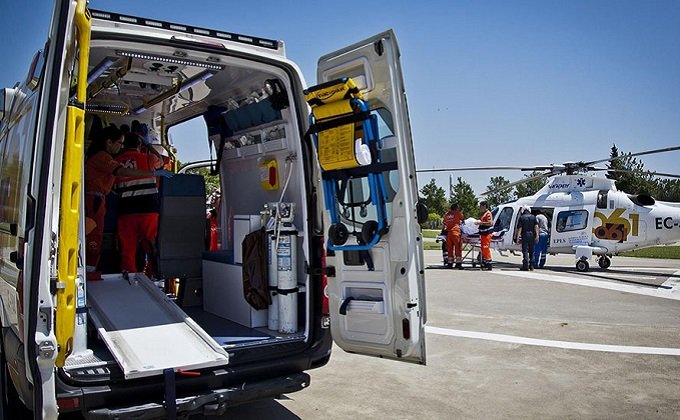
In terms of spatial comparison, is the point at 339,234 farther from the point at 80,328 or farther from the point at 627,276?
the point at 627,276

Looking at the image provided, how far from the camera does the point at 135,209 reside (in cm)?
599

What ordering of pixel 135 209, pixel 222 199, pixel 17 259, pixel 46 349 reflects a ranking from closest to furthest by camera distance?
pixel 46 349
pixel 17 259
pixel 135 209
pixel 222 199

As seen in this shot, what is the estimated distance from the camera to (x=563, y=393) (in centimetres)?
470

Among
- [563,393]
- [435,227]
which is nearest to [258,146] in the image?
[563,393]

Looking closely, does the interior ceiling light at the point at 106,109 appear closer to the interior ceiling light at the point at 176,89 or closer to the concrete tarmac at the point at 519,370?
the interior ceiling light at the point at 176,89

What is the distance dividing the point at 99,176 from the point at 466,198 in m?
51.9

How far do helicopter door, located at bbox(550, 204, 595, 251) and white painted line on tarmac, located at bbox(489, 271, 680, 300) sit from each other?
2.18 meters

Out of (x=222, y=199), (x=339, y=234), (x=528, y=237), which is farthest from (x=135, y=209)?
(x=528, y=237)

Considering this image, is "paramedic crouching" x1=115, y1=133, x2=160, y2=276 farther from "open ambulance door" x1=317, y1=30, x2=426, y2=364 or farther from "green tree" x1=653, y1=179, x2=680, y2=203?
"green tree" x1=653, y1=179, x2=680, y2=203

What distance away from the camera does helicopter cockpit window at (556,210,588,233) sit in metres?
14.6

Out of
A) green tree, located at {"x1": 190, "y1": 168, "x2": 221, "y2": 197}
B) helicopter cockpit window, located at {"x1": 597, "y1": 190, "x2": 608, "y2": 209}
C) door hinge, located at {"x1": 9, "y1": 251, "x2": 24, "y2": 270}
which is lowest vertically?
door hinge, located at {"x1": 9, "y1": 251, "x2": 24, "y2": 270}

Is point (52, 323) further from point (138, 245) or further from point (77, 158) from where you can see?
point (138, 245)

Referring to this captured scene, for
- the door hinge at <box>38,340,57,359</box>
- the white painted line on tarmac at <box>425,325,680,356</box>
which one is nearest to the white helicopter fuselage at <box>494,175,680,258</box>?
the white painted line on tarmac at <box>425,325,680,356</box>

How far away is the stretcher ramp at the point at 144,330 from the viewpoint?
3.42 meters
